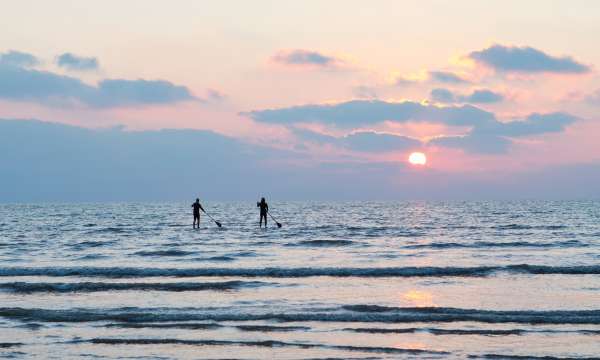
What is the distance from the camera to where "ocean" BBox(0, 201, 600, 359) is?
11328 mm

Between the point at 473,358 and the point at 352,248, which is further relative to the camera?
the point at 352,248

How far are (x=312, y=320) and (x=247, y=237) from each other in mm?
23444

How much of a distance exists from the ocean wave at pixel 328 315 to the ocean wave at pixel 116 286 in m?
3.05

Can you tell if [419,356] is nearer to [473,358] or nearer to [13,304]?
[473,358]

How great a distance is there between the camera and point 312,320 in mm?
13461

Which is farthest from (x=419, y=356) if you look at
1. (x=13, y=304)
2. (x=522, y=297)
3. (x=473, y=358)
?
(x=13, y=304)

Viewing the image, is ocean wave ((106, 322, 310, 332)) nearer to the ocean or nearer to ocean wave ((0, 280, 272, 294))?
the ocean

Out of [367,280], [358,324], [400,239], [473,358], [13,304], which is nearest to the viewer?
[473,358]

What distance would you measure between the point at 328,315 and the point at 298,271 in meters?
7.71

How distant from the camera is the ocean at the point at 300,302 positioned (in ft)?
37.2

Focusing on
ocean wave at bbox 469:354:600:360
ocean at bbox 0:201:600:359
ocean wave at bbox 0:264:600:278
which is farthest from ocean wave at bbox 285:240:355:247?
ocean wave at bbox 469:354:600:360

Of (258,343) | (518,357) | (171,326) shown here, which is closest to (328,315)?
(258,343)

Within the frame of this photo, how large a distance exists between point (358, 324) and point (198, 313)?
3365mm

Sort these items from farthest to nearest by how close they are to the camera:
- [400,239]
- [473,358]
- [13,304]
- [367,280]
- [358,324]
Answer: [400,239]
[367,280]
[13,304]
[358,324]
[473,358]
